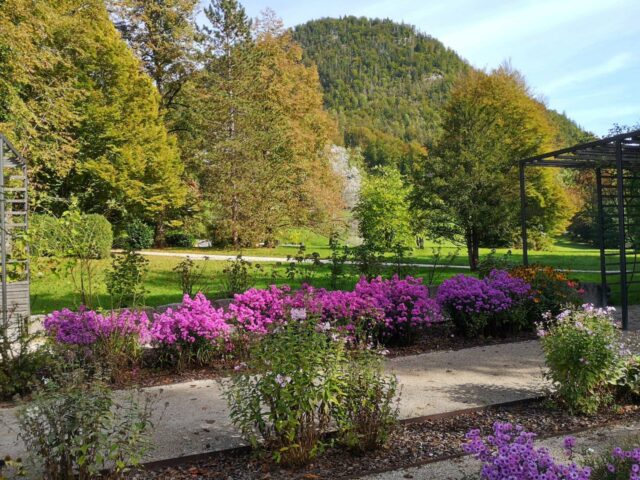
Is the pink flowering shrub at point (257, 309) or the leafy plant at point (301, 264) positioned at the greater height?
the leafy plant at point (301, 264)

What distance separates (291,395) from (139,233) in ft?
69.5

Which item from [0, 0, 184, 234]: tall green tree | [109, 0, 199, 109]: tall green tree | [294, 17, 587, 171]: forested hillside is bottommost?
[0, 0, 184, 234]: tall green tree

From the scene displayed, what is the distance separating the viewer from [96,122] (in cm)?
2028

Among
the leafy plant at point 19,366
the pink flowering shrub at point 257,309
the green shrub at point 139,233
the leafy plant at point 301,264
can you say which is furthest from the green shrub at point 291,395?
the green shrub at point 139,233

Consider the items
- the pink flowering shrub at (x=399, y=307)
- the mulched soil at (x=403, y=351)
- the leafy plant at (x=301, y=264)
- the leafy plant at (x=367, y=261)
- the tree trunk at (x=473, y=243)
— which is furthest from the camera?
the tree trunk at (x=473, y=243)

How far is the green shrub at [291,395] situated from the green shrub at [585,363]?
5.94ft

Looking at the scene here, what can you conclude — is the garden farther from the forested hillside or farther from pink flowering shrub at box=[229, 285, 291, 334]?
the forested hillside

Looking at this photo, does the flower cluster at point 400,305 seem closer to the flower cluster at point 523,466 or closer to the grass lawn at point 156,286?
the grass lawn at point 156,286

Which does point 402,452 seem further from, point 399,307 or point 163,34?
point 163,34

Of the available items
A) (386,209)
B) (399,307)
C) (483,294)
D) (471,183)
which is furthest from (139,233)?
(483,294)

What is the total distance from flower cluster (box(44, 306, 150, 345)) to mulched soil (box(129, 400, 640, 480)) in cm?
251

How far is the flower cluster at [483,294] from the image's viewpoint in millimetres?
6895

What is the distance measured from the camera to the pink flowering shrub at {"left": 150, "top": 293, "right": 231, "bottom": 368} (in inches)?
216

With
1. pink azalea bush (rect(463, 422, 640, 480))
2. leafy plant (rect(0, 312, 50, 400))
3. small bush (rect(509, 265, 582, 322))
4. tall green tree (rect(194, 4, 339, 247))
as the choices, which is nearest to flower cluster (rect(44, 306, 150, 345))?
leafy plant (rect(0, 312, 50, 400))
